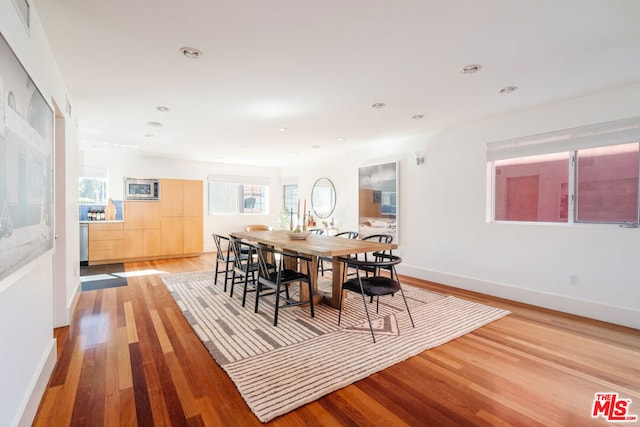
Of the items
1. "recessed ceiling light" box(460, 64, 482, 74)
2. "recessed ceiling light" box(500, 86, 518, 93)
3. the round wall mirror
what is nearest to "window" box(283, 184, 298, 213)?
the round wall mirror

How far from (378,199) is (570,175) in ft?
9.31

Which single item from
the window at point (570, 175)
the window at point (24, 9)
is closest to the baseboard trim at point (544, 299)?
the window at point (570, 175)

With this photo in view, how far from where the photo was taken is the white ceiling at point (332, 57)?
1.87 m

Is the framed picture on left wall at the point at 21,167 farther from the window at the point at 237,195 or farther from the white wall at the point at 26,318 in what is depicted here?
the window at the point at 237,195

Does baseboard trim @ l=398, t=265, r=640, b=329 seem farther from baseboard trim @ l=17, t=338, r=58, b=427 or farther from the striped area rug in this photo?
baseboard trim @ l=17, t=338, r=58, b=427

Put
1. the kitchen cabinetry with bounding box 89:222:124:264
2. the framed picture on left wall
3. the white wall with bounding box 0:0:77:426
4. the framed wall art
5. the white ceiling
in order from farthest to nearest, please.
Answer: the kitchen cabinetry with bounding box 89:222:124:264 → the framed wall art → the white ceiling → the white wall with bounding box 0:0:77:426 → the framed picture on left wall

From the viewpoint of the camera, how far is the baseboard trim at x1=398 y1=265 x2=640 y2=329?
3045 mm

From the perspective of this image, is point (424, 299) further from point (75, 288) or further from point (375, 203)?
point (75, 288)

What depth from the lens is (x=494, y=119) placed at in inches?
157

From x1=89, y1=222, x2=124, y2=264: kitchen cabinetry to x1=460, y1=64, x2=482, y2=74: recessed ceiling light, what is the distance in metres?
6.69

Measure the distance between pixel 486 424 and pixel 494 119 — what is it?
3.68 meters

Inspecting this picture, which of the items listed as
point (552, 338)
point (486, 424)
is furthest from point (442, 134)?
point (486, 424)

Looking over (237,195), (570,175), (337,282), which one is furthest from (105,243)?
(570,175)

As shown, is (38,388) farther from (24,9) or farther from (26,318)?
(24,9)
